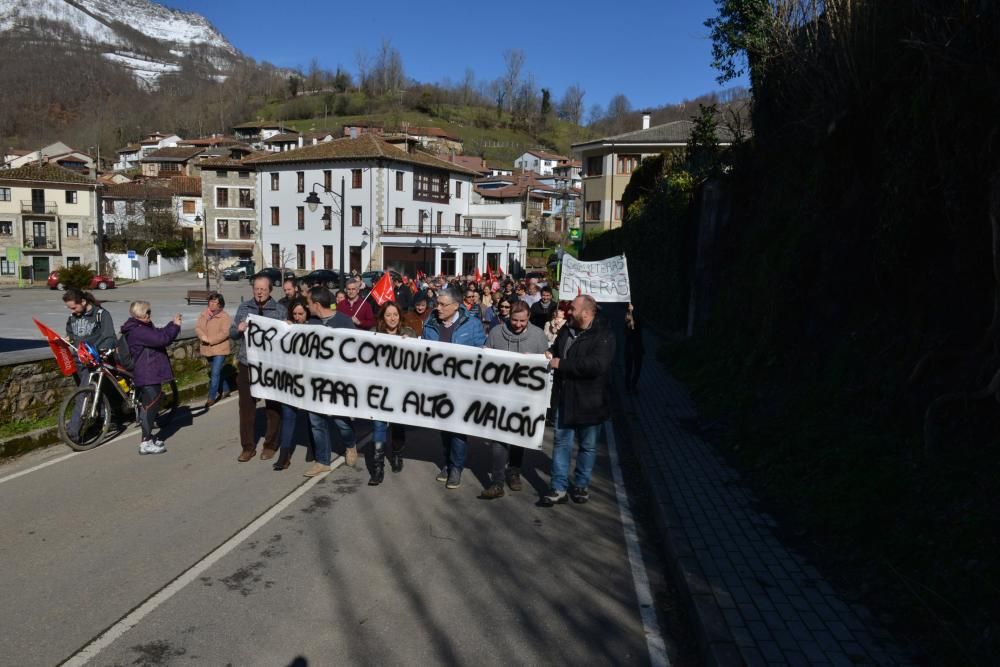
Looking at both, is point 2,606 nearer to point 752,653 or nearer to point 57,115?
point 752,653

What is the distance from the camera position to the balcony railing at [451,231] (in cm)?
6166

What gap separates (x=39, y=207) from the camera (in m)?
65.3

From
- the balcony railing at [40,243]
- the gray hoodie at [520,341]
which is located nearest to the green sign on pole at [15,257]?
the balcony railing at [40,243]

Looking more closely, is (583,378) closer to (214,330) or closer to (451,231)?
(214,330)

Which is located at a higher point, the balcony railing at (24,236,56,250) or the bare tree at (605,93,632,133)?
the bare tree at (605,93,632,133)

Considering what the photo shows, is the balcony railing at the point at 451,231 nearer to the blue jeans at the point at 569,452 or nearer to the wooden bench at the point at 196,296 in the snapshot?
the wooden bench at the point at 196,296

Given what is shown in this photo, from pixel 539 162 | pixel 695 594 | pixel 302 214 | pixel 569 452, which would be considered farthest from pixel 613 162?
pixel 539 162

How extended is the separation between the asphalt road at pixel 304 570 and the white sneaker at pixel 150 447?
0.31 metres

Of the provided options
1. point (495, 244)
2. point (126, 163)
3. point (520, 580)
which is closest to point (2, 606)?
point (520, 580)

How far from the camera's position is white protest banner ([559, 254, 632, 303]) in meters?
18.2

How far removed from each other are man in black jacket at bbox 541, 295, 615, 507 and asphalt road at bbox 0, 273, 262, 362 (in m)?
6.68

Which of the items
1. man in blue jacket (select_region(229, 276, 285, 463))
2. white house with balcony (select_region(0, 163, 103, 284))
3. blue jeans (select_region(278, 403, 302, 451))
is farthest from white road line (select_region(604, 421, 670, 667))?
white house with balcony (select_region(0, 163, 103, 284))

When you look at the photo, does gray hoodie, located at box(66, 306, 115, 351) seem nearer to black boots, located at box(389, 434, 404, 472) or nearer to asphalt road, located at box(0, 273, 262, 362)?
→ asphalt road, located at box(0, 273, 262, 362)

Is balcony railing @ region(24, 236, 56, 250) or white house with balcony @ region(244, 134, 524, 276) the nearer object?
white house with balcony @ region(244, 134, 524, 276)
